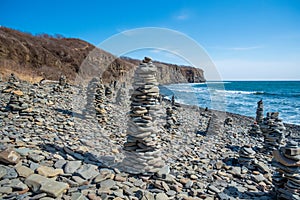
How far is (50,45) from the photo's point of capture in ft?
155

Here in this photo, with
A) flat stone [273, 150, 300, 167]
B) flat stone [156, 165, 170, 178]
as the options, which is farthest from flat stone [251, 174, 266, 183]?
flat stone [156, 165, 170, 178]

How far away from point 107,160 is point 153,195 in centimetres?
210

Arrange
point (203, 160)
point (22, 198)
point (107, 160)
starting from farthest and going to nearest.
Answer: point (203, 160) < point (107, 160) < point (22, 198)

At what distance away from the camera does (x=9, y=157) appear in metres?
4.89

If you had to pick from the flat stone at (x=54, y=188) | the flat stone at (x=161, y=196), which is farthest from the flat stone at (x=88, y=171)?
the flat stone at (x=161, y=196)

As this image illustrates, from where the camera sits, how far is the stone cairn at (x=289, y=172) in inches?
206

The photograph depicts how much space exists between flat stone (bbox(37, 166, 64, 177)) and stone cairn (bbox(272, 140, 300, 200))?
588cm

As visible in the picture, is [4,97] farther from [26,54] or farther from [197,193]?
[26,54]

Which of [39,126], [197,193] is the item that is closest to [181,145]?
[197,193]

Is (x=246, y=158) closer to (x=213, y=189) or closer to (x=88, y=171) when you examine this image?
(x=213, y=189)

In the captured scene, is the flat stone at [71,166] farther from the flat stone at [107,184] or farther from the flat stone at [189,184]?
the flat stone at [189,184]

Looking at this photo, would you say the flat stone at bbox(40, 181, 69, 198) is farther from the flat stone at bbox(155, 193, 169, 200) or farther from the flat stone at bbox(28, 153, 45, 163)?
the flat stone at bbox(155, 193, 169, 200)

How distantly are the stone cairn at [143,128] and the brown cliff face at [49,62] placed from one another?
1619cm

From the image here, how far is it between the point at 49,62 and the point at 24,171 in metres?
40.9
